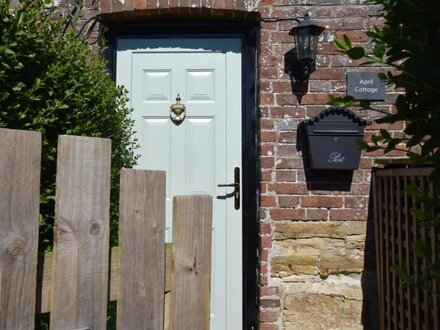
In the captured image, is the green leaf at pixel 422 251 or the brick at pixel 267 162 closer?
the green leaf at pixel 422 251

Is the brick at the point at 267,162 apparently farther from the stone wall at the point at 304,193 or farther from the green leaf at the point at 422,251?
the green leaf at the point at 422,251

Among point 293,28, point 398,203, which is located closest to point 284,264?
point 398,203

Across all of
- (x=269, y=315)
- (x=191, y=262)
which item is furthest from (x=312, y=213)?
(x=191, y=262)

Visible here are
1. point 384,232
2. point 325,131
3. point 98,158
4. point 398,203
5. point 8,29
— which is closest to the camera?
point 98,158

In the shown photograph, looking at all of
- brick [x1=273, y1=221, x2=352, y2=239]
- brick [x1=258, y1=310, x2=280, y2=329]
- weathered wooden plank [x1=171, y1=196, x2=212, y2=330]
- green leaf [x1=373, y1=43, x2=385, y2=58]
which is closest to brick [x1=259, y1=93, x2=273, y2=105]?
brick [x1=273, y1=221, x2=352, y2=239]

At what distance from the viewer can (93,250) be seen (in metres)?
1.24

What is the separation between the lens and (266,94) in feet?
10.8

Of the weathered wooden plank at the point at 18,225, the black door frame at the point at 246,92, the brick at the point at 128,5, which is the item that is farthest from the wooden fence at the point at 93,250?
the brick at the point at 128,5

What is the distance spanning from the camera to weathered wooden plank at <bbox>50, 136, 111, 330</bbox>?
3.86ft

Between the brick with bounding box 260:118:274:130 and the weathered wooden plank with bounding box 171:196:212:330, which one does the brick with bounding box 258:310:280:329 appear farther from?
the weathered wooden plank with bounding box 171:196:212:330

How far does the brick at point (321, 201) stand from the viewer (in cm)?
324

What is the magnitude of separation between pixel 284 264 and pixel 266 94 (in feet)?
4.20

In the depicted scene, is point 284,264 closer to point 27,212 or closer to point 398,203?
point 398,203

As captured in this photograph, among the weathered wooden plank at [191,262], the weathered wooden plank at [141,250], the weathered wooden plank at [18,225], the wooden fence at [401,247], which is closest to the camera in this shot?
the weathered wooden plank at [18,225]
